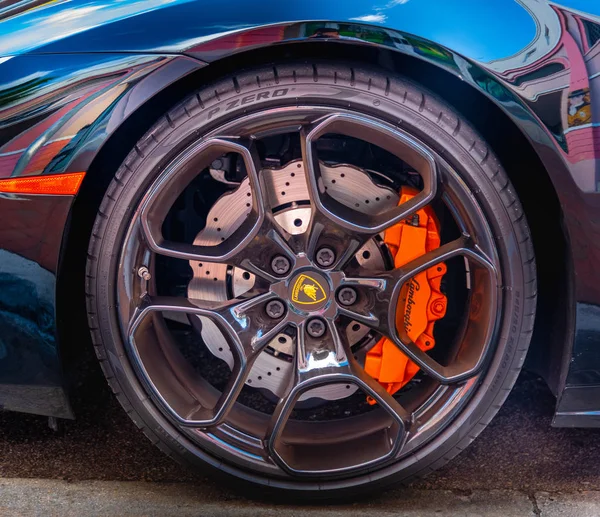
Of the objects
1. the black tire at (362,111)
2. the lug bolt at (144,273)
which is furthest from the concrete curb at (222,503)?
the lug bolt at (144,273)

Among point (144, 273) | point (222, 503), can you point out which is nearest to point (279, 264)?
point (144, 273)

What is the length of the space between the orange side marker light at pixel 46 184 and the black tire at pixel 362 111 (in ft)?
0.24

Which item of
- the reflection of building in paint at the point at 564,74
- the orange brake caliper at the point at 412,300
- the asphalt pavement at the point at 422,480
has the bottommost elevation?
the asphalt pavement at the point at 422,480

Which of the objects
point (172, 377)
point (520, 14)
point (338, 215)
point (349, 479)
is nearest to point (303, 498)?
point (349, 479)

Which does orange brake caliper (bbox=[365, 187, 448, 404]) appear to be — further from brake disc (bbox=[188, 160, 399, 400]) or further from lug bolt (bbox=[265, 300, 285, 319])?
lug bolt (bbox=[265, 300, 285, 319])

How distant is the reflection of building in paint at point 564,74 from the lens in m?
1.37

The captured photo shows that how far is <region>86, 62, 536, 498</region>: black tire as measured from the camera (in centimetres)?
145

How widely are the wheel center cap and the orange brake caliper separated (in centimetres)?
21

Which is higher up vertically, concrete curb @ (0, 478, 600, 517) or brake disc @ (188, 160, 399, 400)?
brake disc @ (188, 160, 399, 400)

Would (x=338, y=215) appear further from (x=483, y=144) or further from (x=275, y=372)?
(x=275, y=372)

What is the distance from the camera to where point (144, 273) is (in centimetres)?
157

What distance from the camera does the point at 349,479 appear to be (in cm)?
163

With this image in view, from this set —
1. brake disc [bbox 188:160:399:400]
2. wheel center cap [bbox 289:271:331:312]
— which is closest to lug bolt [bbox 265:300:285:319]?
wheel center cap [bbox 289:271:331:312]

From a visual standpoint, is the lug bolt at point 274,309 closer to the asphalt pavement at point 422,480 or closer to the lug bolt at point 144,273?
the lug bolt at point 144,273
